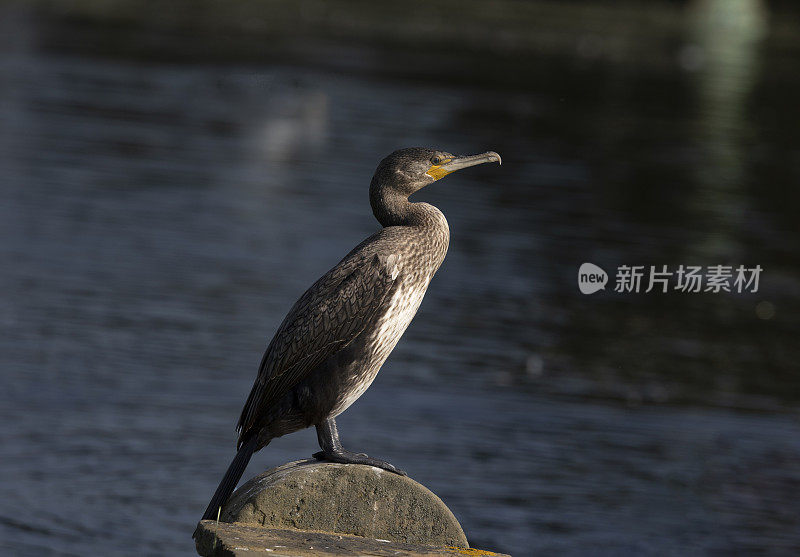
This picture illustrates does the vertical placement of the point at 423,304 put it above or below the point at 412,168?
below

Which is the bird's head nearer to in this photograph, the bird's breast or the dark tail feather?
the bird's breast

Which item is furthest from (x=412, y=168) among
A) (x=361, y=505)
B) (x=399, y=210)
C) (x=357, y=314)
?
(x=361, y=505)

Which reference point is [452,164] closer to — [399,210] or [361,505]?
[399,210]

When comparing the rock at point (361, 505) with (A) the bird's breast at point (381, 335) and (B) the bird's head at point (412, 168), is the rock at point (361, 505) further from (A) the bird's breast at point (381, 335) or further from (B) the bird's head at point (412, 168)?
(B) the bird's head at point (412, 168)

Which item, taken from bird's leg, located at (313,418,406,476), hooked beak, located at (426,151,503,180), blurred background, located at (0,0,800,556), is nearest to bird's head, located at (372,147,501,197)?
hooked beak, located at (426,151,503,180)

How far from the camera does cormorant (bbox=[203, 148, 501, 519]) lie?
20.6ft

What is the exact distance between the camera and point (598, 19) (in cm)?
6344

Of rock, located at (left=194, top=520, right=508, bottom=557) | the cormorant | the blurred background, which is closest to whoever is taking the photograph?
rock, located at (left=194, top=520, right=508, bottom=557)

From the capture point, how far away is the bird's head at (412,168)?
6.33m

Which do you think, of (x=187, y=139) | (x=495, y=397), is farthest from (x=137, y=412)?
(x=187, y=139)

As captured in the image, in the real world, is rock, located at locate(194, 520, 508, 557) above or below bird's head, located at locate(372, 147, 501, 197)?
below

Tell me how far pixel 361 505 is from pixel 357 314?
84cm

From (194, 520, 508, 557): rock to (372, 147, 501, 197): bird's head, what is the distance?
1510 mm

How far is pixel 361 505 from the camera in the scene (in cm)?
640
